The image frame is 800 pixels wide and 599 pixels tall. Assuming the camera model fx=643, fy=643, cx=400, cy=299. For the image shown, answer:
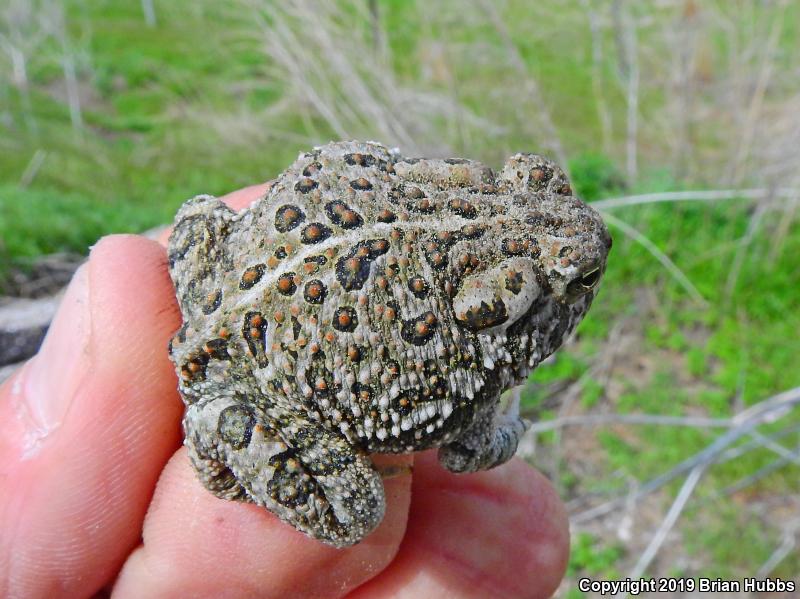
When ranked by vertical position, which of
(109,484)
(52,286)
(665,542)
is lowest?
(665,542)

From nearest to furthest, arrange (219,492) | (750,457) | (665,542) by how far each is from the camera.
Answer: (219,492) → (665,542) → (750,457)

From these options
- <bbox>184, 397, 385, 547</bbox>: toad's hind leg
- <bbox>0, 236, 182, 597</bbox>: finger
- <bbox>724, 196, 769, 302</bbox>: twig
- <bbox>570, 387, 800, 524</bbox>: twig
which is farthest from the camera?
<bbox>724, 196, 769, 302</bbox>: twig

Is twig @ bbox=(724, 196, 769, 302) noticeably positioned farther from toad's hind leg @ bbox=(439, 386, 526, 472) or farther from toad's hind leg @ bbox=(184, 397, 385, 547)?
toad's hind leg @ bbox=(184, 397, 385, 547)

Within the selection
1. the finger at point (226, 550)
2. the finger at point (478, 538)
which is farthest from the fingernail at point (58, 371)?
the finger at point (478, 538)

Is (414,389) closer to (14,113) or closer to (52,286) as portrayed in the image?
(52,286)

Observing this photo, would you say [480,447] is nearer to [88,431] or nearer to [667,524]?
[88,431]

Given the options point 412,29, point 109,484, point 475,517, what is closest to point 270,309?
point 109,484

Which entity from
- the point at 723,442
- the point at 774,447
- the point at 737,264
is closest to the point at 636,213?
the point at 737,264

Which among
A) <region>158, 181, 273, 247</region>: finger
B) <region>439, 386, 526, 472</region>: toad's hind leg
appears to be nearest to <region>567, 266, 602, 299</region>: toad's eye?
<region>439, 386, 526, 472</region>: toad's hind leg
